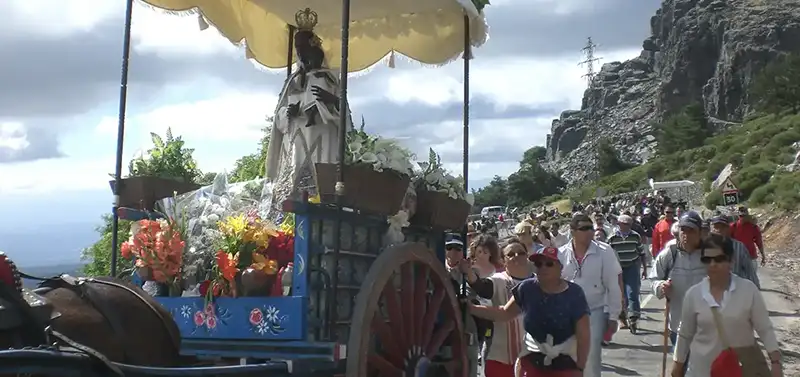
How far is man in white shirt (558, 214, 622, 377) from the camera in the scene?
23.9ft

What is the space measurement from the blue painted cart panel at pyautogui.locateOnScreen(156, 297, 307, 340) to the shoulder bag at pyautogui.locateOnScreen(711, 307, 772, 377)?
108 inches

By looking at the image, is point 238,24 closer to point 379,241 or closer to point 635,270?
point 379,241

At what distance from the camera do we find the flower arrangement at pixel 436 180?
6273mm

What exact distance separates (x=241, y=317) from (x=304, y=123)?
2015mm

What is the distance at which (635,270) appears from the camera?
12266 mm

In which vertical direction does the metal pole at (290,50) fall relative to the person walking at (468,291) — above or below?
above

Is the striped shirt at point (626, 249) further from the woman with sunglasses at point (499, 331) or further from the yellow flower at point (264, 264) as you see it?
the yellow flower at point (264, 264)

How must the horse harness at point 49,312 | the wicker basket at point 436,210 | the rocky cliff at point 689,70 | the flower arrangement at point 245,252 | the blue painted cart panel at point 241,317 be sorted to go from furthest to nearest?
the rocky cliff at point 689,70
the wicker basket at point 436,210
the flower arrangement at point 245,252
the blue painted cart panel at point 241,317
the horse harness at point 49,312

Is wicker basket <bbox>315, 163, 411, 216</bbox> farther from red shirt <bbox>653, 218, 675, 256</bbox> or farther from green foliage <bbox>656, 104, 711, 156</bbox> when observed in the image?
green foliage <bbox>656, 104, 711, 156</bbox>

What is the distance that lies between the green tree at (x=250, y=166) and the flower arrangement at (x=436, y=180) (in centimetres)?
239

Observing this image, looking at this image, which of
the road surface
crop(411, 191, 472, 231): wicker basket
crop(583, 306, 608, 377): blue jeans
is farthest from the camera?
the road surface

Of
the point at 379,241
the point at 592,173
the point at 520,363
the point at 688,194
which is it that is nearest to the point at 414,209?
the point at 379,241

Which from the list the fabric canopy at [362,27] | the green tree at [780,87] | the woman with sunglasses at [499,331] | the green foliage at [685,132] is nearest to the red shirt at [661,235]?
the fabric canopy at [362,27]

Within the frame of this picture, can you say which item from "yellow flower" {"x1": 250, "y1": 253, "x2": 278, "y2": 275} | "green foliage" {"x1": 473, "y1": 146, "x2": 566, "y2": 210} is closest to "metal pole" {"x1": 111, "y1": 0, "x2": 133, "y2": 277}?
"yellow flower" {"x1": 250, "y1": 253, "x2": 278, "y2": 275}
